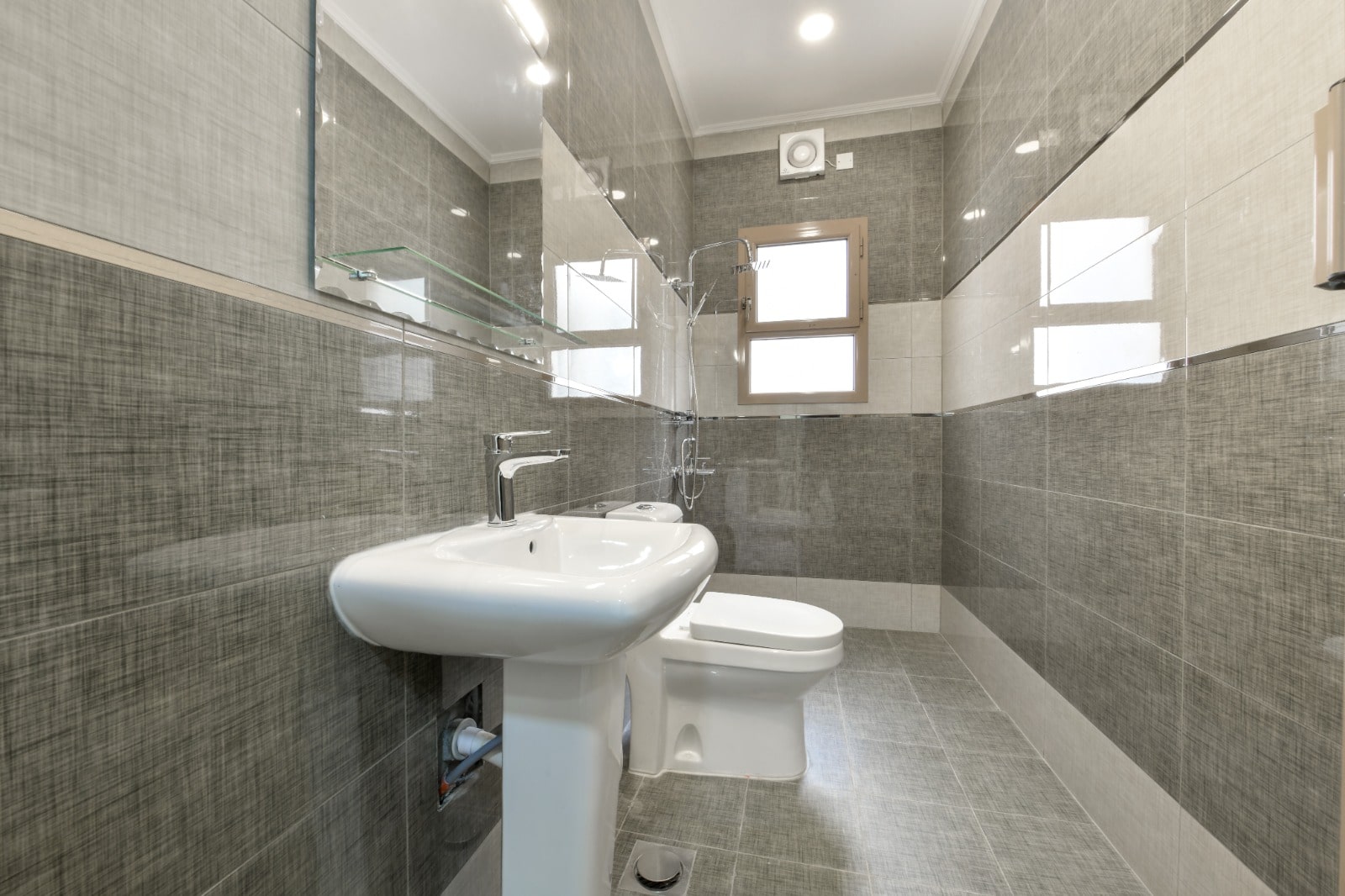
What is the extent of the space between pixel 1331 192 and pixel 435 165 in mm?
1376

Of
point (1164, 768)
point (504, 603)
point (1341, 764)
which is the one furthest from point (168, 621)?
point (1164, 768)

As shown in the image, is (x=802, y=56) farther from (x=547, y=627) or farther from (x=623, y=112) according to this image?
(x=547, y=627)

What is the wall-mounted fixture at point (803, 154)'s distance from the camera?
301 centimetres

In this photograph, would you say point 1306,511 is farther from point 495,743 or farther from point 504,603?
point 495,743

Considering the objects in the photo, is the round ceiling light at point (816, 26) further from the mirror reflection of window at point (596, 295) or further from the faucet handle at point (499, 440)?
the faucet handle at point (499, 440)

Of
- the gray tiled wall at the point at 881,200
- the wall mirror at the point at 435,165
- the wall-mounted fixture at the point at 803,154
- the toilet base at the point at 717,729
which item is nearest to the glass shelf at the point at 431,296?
the wall mirror at the point at 435,165

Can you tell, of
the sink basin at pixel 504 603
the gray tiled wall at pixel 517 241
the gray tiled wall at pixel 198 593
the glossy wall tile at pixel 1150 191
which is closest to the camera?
the gray tiled wall at pixel 198 593

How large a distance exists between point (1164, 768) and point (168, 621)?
5.73 ft

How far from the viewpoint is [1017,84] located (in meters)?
1.99

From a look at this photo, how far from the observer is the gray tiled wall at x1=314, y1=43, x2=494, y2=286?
79cm

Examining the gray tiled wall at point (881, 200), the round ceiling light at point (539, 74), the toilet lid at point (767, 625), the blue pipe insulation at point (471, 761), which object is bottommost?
the blue pipe insulation at point (471, 761)

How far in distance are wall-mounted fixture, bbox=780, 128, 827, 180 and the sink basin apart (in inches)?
110

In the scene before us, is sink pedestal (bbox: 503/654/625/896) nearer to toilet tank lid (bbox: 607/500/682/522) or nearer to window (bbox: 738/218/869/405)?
toilet tank lid (bbox: 607/500/682/522)

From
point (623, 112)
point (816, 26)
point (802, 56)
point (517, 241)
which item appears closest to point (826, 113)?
point (802, 56)
